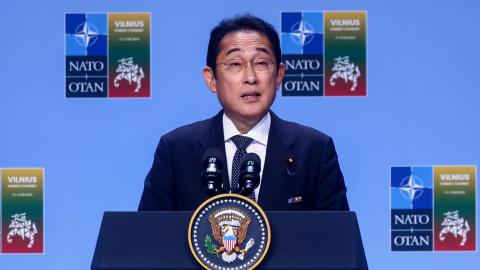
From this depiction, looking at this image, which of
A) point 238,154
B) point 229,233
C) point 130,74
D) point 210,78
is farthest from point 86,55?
point 229,233

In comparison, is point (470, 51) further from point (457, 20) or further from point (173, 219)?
point (173, 219)

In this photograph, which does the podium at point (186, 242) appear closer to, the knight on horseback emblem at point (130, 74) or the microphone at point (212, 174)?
the microphone at point (212, 174)

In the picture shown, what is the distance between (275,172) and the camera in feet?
7.87

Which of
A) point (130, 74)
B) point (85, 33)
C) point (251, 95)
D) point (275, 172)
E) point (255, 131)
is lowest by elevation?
point (275, 172)

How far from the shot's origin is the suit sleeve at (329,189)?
2.39 metres

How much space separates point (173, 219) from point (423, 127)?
6.48 ft

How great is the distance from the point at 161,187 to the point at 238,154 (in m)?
0.24

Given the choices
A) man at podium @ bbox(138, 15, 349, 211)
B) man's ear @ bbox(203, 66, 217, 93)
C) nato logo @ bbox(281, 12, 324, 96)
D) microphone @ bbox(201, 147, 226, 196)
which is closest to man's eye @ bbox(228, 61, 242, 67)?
man at podium @ bbox(138, 15, 349, 211)

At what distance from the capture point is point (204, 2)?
3631 mm

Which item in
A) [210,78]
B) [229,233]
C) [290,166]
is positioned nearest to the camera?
[229,233]

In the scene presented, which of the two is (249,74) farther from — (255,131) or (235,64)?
(255,131)

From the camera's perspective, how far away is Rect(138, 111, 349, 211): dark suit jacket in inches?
93.8

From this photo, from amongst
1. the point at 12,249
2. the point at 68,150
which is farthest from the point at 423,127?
the point at 12,249

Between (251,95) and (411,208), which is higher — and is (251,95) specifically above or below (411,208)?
above
